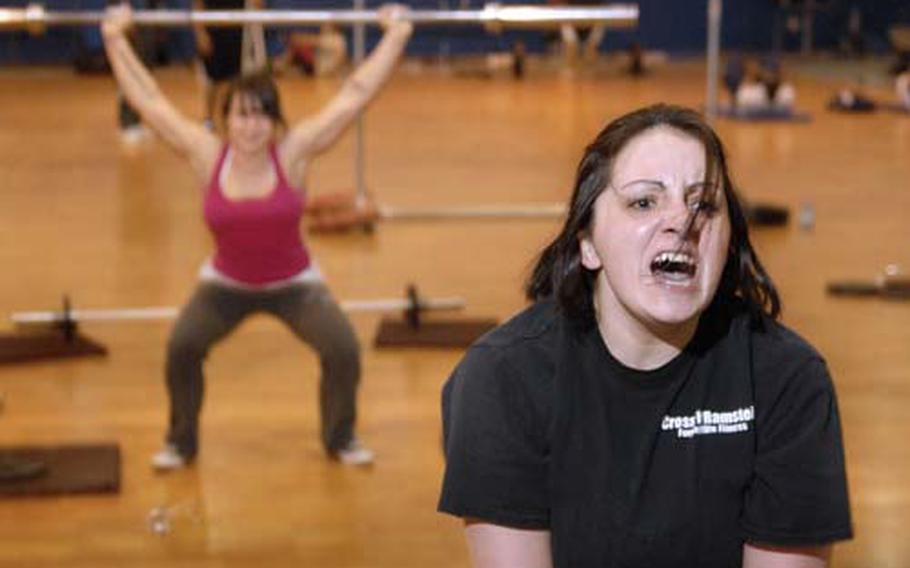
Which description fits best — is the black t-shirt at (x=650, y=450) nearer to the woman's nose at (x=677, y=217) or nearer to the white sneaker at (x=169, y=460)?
the woman's nose at (x=677, y=217)

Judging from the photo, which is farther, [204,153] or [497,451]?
[204,153]

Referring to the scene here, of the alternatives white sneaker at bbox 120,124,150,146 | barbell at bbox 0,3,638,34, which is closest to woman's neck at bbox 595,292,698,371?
barbell at bbox 0,3,638,34

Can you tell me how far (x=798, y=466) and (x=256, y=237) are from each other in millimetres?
3039

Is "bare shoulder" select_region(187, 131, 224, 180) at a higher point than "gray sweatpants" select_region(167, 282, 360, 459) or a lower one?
higher

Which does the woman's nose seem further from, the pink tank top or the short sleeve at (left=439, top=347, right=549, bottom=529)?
the pink tank top

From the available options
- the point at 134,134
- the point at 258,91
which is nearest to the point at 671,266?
the point at 258,91

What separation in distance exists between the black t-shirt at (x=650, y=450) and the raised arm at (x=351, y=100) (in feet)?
10.1

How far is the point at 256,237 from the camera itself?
502 cm

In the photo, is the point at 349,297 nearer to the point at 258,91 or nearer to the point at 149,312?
the point at 149,312

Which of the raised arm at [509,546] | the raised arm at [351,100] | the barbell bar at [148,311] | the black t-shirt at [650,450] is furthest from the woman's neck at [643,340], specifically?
the barbell bar at [148,311]

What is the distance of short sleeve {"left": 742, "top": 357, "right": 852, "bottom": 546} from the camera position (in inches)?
86.9

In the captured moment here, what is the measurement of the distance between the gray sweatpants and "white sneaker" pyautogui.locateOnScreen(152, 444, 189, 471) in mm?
25

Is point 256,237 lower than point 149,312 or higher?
higher

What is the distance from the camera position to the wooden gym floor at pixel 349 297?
4613 mm
